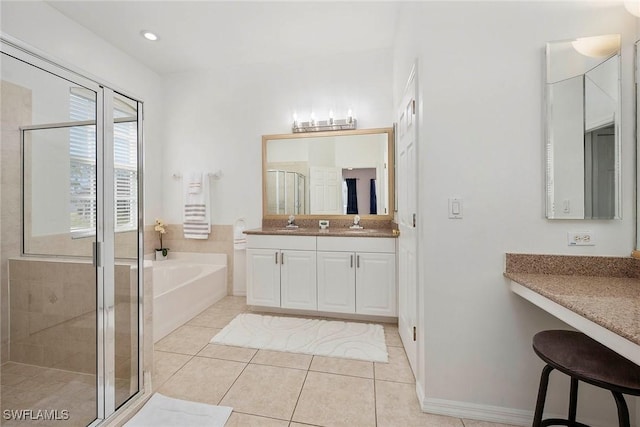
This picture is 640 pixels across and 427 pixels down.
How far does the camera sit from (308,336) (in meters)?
2.39

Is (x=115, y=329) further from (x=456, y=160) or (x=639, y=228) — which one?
(x=639, y=228)

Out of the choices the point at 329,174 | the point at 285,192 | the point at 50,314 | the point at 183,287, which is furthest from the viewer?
the point at 285,192

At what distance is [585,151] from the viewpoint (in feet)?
4.48

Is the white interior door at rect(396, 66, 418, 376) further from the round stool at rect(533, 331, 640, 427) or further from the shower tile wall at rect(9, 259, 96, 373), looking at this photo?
the shower tile wall at rect(9, 259, 96, 373)

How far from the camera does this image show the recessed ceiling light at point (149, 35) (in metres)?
2.76

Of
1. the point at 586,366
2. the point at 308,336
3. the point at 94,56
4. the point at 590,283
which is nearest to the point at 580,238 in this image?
the point at 590,283

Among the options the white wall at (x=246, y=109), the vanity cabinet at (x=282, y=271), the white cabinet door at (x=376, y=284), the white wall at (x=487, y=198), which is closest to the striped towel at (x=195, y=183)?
the white wall at (x=246, y=109)

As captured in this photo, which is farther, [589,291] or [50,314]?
[50,314]

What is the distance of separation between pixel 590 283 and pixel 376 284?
5.21ft

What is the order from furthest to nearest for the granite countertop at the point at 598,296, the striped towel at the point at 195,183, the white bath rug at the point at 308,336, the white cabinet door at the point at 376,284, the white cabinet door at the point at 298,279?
the striped towel at the point at 195,183 < the white cabinet door at the point at 298,279 < the white cabinet door at the point at 376,284 < the white bath rug at the point at 308,336 < the granite countertop at the point at 598,296

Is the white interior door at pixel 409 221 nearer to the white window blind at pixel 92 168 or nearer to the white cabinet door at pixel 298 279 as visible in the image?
the white cabinet door at pixel 298 279

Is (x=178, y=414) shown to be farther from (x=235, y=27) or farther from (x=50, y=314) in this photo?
(x=235, y=27)

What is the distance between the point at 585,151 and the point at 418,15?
3.80 ft

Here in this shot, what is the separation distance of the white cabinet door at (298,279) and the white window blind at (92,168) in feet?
4.80
